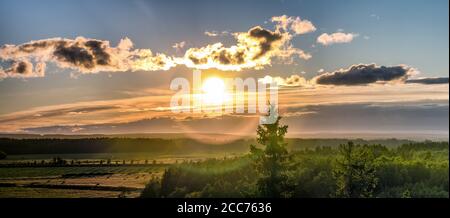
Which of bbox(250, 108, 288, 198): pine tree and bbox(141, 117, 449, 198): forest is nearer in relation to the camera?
bbox(250, 108, 288, 198): pine tree

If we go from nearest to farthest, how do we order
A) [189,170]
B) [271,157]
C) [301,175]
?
[271,157], [301,175], [189,170]

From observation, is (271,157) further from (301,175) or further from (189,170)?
(189,170)

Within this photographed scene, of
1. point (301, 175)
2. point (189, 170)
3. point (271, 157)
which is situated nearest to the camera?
point (271, 157)

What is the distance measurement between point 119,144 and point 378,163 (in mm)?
15109

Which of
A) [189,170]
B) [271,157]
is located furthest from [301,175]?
[189,170]

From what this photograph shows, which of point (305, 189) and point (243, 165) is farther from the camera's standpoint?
point (243, 165)

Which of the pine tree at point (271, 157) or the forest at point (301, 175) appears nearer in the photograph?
the pine tree at point (271, 157)

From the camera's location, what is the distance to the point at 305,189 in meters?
24.3

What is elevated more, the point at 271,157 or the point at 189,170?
the point at 271,157

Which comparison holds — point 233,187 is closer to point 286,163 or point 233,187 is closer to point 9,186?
Result: point 286,163
